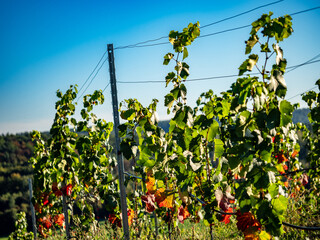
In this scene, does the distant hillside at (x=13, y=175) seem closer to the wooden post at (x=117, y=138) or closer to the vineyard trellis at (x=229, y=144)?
the wooden post at (x=117, y=138)

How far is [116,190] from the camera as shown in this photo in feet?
18.6

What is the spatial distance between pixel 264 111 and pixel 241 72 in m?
0.34

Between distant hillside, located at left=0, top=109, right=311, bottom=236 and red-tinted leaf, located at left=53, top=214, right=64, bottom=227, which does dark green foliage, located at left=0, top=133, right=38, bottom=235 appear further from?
red-tinted leaf, located at left=53, top=214, right=64, bottom=227

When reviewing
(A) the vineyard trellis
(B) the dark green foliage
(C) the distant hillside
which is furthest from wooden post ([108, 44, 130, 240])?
(B) the dark green foliage

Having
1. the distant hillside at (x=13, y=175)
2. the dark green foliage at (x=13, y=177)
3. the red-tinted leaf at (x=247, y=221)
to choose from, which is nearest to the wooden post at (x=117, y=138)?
the red-tinted leaf at (x=247, y=221)

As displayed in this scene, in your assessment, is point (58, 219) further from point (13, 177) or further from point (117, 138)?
point (13, 177)

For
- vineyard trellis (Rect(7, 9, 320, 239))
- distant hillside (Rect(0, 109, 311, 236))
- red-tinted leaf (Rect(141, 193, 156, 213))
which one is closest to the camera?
vineyard trellis (Rect(7, 9, 320, 239))

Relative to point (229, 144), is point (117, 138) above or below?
above

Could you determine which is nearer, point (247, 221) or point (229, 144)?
point (247, 221)

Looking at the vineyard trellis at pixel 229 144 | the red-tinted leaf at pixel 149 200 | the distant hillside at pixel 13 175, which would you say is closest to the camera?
the vineyard trellis at pixel 229 144

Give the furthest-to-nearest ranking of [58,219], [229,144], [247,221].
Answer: [58,219], [229,144], [247,221]

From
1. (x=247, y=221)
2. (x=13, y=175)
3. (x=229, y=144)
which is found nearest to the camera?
(x=247, y=221)

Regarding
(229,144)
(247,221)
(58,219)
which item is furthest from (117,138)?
(58,219)

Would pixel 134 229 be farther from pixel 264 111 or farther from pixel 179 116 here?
pixel 264 111
